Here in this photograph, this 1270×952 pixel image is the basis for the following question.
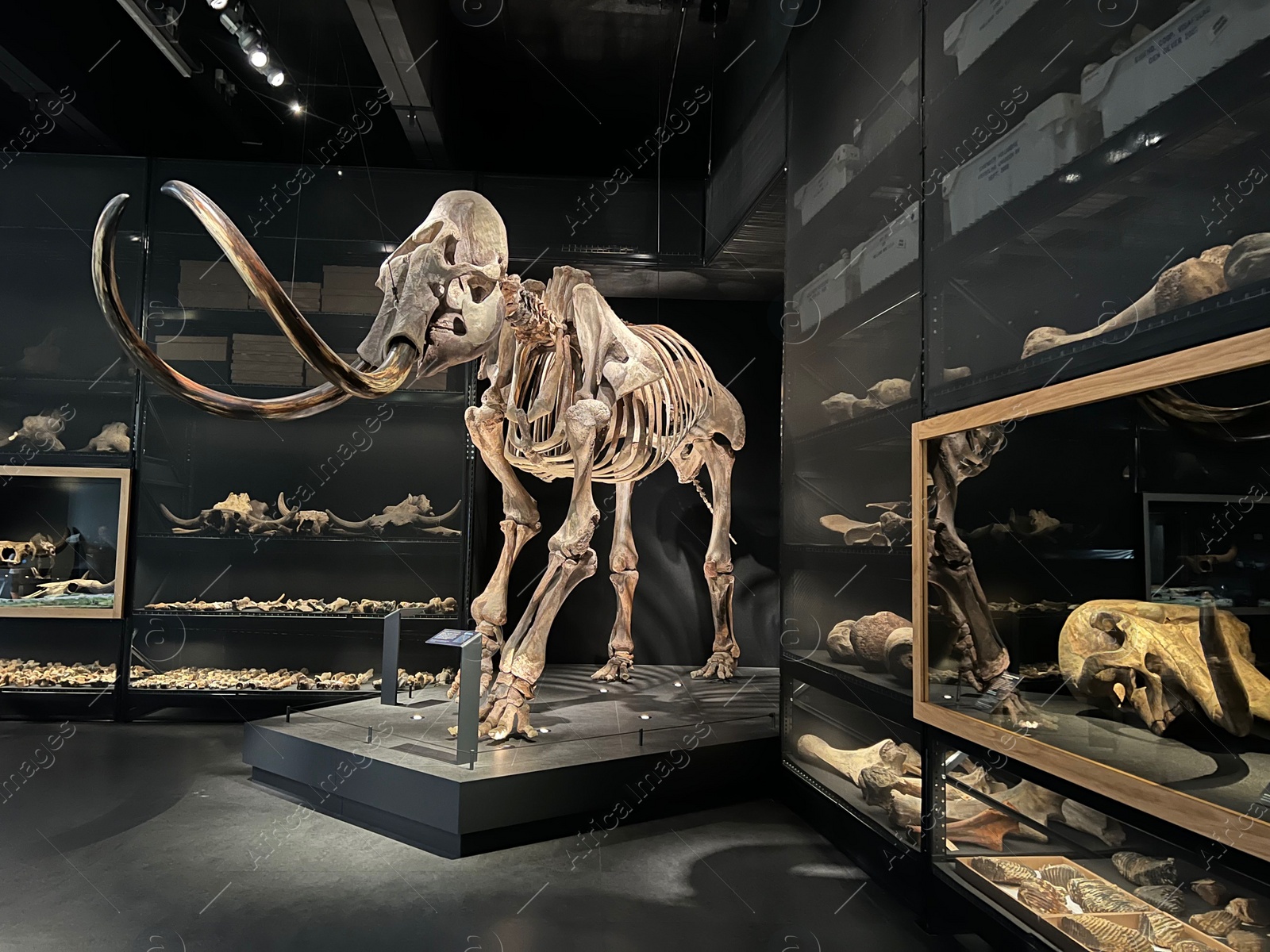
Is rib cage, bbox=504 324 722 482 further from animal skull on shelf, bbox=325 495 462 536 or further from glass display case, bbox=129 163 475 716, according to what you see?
glass display case, bbox=129 163 475 716

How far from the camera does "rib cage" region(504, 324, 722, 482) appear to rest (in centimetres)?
451

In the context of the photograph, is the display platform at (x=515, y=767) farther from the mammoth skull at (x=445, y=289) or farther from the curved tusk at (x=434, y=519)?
the mammoth skull at (x=445, y=289)

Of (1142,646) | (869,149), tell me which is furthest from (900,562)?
(869,149)

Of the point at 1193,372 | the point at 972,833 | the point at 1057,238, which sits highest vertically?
the point at 1057,238

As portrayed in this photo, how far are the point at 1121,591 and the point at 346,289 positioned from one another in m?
5.80

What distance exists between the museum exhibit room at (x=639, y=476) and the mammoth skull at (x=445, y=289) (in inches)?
1.0

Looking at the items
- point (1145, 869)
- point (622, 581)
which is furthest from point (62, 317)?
point (1145, 869)

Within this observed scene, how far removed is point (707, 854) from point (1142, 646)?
2248 mm

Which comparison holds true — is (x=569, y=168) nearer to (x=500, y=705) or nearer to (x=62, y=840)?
(x=500, y=705)

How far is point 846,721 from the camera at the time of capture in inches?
139

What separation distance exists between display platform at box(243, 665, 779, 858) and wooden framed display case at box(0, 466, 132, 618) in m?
2.43

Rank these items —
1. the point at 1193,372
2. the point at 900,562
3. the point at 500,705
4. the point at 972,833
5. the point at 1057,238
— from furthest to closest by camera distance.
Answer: the point at 500,705 < the point at 900,562 < the point at 972,833 < the point at 1057,238 < the point at 1193,372

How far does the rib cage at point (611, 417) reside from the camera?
14.8 feet

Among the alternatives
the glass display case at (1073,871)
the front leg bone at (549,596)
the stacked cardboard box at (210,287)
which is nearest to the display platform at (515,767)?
the front leg bone at (549,596)
